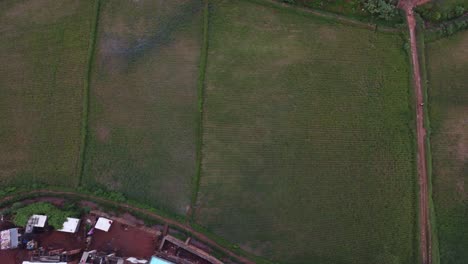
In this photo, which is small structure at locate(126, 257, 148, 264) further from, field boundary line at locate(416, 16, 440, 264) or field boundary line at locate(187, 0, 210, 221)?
field boundary line at locate(416, 16, 440, 264)

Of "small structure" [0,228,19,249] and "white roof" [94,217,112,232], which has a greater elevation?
"white roof" [94,217,112,232]

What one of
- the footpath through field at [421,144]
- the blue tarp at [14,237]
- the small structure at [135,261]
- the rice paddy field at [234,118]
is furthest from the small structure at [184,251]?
the footpath through field at [421,144]

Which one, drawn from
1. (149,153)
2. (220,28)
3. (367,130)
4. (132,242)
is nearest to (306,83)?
(367,130)

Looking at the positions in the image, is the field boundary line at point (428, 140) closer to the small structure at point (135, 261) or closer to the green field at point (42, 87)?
the small structure at point (135, 261)

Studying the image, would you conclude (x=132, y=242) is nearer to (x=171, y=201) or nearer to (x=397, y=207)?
(x=171, y=201)

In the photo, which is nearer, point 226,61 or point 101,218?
point 101,218

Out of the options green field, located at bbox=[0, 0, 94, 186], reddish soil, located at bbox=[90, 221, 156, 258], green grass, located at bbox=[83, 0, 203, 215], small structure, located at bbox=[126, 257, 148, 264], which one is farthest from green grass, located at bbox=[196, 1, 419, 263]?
green field, located at bbox=[0, 0, 94, 186]
